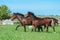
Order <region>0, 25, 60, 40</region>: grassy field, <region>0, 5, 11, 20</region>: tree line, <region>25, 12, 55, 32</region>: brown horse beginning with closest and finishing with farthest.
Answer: <region>0, 25, 60, 40</region>: grassy field → <region>25, 12, 55, 32</region>: brown horse → <region>0, 5, 11, 20</region>: tree line

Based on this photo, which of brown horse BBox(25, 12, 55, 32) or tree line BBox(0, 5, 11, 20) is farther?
tree line BBox(0, 5, 11, 20)

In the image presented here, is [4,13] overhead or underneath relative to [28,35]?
underneath

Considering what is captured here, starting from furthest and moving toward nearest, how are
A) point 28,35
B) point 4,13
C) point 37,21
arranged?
point 4,13, point 37,21, point 28,35

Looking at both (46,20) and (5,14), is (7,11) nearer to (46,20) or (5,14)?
(5,14)

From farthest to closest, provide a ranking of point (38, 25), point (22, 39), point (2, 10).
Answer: point (2, 10)
point (38, 25)
point (22, 39)

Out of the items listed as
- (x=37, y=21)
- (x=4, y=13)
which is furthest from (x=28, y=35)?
(x=4, y=13)

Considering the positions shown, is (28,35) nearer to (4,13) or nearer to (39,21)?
(39,21)

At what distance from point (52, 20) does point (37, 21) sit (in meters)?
1.32

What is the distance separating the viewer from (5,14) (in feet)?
275

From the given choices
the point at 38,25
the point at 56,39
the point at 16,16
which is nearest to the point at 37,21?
the point at 38,25

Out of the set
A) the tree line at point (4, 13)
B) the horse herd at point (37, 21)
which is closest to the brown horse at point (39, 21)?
the horse herd at point (37, 21)

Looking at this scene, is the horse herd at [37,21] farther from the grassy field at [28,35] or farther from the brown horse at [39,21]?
the grassy field at [28,35]

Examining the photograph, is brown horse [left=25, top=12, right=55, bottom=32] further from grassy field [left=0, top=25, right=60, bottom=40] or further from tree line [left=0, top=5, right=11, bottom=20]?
tree line [left=0, top=5, right=11, bottom=20]

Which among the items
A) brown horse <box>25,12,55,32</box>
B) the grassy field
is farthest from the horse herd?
the grassy field
